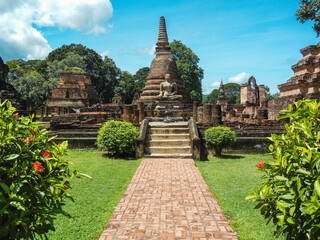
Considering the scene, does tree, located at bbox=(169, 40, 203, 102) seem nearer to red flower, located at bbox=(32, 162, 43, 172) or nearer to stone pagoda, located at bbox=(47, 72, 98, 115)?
stone pagoda, located at bbox=(47, 72, 98, 115)

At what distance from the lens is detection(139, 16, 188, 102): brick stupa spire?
26719 millimetres

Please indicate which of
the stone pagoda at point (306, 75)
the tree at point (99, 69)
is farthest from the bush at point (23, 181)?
the tree at point (99, 69)

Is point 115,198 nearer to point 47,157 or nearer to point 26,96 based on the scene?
point 47,157

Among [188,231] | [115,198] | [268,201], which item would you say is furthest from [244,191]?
[268,201]

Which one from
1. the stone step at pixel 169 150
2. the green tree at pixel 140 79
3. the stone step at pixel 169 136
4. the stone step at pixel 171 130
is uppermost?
the green tree at pixel 140 79

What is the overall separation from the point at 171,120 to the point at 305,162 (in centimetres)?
1049

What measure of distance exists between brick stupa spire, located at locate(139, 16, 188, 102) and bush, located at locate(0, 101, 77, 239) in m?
22.9

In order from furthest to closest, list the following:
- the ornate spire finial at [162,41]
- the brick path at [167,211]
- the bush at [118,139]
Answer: the ornate spire finial at [162,41] → the bush at [118,139] → the brick path at [167,211]

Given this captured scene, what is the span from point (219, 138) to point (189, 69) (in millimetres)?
35310

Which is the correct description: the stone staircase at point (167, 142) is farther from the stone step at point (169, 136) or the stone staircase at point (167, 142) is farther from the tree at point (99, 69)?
the tree at point (99, 69)

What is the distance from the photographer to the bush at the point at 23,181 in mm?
2229

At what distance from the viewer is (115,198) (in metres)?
5.31

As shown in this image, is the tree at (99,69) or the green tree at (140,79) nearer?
the tree at (99,69)

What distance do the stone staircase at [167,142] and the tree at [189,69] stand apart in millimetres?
32559
